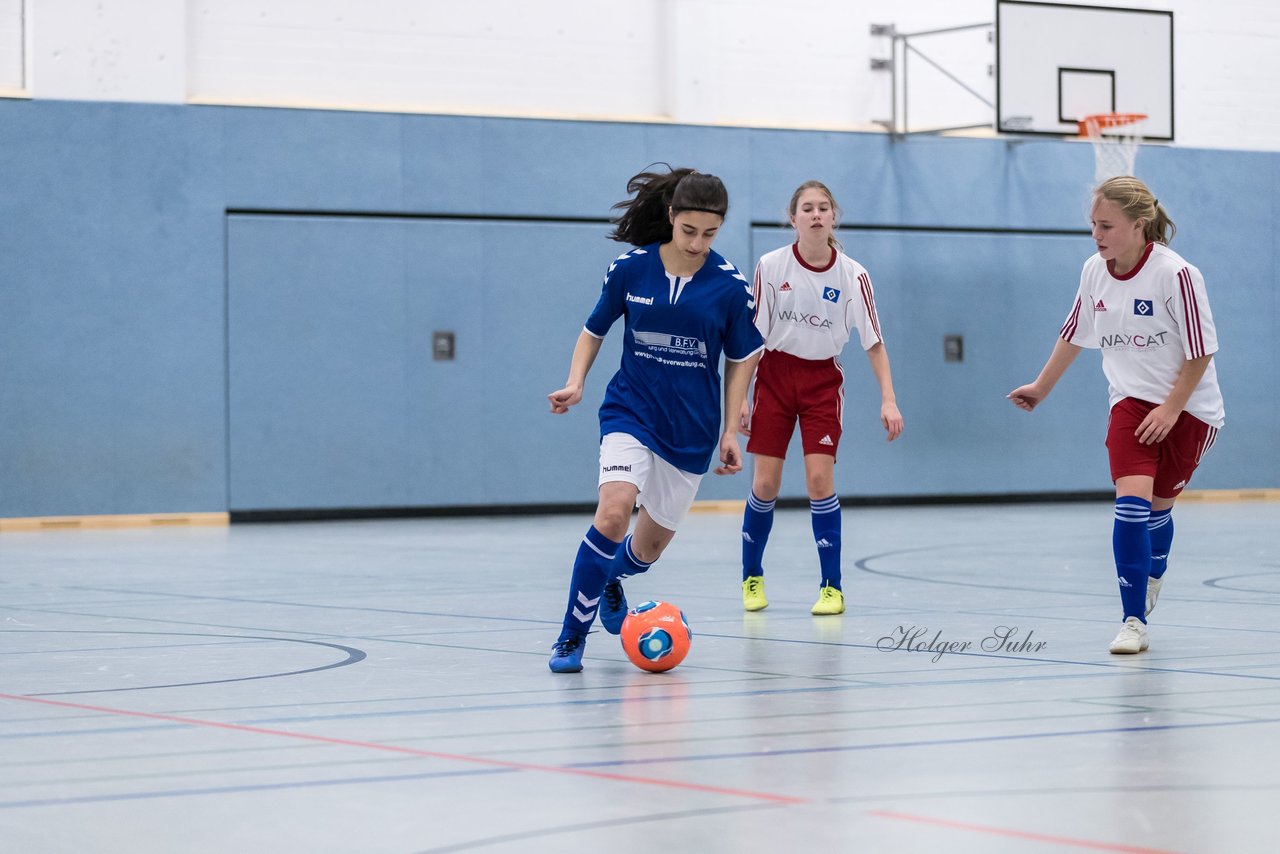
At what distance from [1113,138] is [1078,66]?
98cm

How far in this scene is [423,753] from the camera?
4.23 m

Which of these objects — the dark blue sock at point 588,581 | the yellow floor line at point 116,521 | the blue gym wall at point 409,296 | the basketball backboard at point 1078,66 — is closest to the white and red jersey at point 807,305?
the dark blue sock at point 588,581

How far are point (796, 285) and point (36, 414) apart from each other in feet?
31.0

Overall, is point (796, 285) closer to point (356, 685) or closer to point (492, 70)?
point (356, 685)

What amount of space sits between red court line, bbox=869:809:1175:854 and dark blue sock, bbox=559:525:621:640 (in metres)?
2.31

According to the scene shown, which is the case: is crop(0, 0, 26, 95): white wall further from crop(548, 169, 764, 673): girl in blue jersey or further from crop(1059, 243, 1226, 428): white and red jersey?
crop(1059, 243, 1226, 428): white and red jersey

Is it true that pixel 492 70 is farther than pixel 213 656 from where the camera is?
Result: Yes

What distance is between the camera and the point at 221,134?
15.6 meters

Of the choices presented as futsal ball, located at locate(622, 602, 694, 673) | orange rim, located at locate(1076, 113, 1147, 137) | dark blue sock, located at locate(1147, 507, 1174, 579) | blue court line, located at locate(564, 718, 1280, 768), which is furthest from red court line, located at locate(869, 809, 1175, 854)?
orange rim, located at locate(1076, 113, 1147, 137)

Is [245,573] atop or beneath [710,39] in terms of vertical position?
beneath

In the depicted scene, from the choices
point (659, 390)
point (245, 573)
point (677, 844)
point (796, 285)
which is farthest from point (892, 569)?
point (677, 844)

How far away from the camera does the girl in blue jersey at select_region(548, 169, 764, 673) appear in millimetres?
5750

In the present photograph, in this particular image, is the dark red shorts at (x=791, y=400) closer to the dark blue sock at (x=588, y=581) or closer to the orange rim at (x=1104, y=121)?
the dark blue sock at (x=588, y=581)

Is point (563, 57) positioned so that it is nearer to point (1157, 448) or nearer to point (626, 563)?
point (626, 563)
